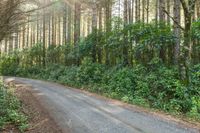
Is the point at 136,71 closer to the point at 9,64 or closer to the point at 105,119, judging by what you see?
the point at 105,119

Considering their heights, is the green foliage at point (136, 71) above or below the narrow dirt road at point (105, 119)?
above

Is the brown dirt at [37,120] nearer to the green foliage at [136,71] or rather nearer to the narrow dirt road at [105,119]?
the narrow dirt road at [105,119]

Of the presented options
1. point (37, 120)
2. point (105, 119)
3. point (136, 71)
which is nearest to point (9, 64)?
point (136, 71)

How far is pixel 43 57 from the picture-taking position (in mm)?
42938

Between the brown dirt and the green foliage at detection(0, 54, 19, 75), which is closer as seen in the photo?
the brown dirt

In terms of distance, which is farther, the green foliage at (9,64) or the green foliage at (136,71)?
the green foliage at (9,64)

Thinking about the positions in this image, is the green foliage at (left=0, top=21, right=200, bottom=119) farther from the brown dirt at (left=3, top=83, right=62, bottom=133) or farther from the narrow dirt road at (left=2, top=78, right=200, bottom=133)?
the brown dirt at (left=3, top=83, right=62, bottom=133)

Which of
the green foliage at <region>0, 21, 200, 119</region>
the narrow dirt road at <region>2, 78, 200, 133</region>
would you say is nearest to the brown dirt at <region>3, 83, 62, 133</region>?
the narrow dirt road at <region>2, 78, 200, 133</region>

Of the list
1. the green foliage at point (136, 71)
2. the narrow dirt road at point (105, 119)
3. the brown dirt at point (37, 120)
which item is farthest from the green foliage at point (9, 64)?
the narrow dirt road at point (105, 119)

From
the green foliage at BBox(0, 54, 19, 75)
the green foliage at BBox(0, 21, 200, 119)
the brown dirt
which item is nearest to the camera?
the brown dirt

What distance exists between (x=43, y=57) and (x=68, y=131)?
34.2 metres

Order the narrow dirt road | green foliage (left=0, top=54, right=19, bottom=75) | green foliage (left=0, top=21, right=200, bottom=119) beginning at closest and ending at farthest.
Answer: the narrow dirt road < green foliage (left=0, top=21, right=200, bottom=119) < green foliage (left=0, top=54, right=19, bottom=75)

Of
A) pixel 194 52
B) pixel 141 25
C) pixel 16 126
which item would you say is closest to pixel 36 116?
pixel 16 126

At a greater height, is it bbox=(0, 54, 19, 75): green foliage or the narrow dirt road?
bbox=(0, 54, 19, 75): green foliage
